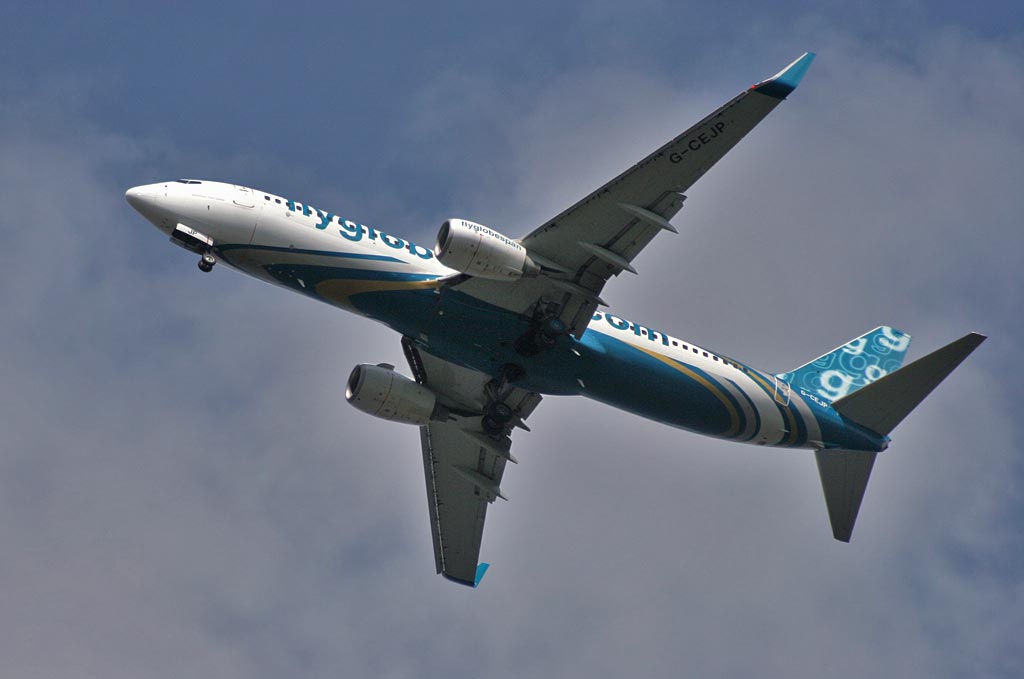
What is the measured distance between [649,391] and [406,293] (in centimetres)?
1094

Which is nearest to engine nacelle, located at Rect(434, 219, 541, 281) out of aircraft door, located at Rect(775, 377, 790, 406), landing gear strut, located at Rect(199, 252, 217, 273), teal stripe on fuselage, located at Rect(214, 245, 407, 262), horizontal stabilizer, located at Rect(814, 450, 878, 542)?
teal stripe on fuselage, located at Rect(214, 245, 407, 262)

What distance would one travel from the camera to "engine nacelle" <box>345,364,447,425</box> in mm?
56219

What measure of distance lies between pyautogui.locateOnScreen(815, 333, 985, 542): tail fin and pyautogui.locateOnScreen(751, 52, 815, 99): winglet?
46.0 ft

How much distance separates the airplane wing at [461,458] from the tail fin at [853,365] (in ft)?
42.0

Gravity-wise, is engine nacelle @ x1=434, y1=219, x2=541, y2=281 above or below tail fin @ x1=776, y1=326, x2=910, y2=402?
below

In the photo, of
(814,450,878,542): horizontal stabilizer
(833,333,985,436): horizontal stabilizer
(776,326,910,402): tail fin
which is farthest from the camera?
(776,326,910,402): tail fin

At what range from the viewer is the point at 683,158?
151 ft

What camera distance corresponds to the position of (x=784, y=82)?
1761 inches

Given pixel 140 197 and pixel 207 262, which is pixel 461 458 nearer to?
pixel 207 262

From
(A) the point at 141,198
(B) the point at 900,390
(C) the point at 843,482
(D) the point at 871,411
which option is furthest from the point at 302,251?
(C) the point at 843,482

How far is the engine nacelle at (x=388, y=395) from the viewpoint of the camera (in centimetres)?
5622

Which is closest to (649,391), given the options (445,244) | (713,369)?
Result: (713,369)

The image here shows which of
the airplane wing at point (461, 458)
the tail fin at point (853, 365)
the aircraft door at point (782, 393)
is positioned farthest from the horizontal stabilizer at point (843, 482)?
the airplane wing at point (461, 458)

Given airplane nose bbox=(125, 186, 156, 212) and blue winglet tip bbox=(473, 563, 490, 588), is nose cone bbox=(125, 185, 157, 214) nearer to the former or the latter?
airplane nose bbox=(125, 186, 156, 212)
